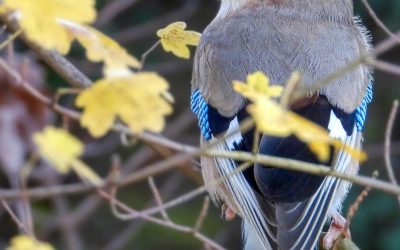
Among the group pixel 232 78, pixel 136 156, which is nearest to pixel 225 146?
pixel 232 78

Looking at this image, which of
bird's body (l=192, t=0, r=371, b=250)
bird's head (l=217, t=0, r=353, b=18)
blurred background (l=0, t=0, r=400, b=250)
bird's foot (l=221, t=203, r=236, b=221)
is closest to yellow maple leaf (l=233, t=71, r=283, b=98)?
bird's body (l=192, t=0, r=371, b=250)

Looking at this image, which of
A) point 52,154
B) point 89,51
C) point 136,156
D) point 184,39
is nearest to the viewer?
point 52,154

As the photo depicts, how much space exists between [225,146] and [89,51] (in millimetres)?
1434

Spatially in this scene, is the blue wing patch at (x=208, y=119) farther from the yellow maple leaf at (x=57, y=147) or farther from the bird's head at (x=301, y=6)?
the yellow maple leaf at (x=57, y=147)

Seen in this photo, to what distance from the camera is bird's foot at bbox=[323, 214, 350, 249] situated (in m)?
3.28

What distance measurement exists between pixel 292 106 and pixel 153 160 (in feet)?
8.82

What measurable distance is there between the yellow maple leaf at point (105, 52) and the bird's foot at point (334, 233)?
130 centimetres

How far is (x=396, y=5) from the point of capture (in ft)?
20.0

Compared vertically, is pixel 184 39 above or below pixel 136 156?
above

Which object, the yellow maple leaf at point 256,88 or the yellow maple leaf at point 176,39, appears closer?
the yellow maple leaf at point 256,88

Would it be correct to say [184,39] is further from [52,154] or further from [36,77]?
[36,77]

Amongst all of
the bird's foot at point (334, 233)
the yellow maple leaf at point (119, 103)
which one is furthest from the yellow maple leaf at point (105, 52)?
the bird's foot at point (334, 233)

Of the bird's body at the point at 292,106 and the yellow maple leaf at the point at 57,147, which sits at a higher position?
the yellow maple leaf at the point at 57,147

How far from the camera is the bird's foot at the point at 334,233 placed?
328 cm
